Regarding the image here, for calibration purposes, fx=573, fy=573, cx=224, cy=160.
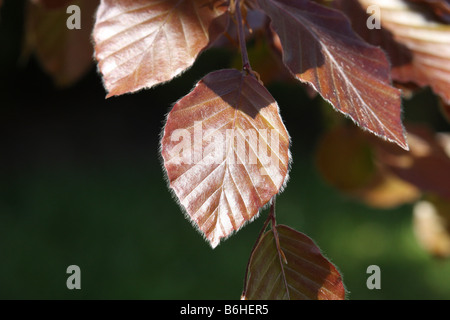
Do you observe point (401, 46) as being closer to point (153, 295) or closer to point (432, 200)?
point (432, 200)

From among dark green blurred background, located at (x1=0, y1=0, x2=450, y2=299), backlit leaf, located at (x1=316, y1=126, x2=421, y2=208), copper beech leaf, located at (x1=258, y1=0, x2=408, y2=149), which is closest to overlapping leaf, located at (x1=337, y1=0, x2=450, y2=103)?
copper beech leaf, located at (x1=258, y1=0, x2=408, y2=149)

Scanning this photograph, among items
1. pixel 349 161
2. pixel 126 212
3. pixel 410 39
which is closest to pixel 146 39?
pixel 410 39

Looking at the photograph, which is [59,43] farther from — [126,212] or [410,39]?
[126,212]

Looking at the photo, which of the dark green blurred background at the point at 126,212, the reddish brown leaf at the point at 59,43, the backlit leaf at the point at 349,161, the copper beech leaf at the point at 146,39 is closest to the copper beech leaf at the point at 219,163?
the copper beech leaf at the point at 146,39

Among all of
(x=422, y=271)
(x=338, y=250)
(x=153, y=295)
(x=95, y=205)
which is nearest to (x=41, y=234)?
(x=95, y=205)

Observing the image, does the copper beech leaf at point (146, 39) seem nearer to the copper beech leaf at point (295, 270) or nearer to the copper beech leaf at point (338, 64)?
the copper beech leaf at point (338, 64)

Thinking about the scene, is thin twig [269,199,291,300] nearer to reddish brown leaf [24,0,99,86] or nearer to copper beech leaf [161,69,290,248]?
copper beech leaf [161,69,290,248]
